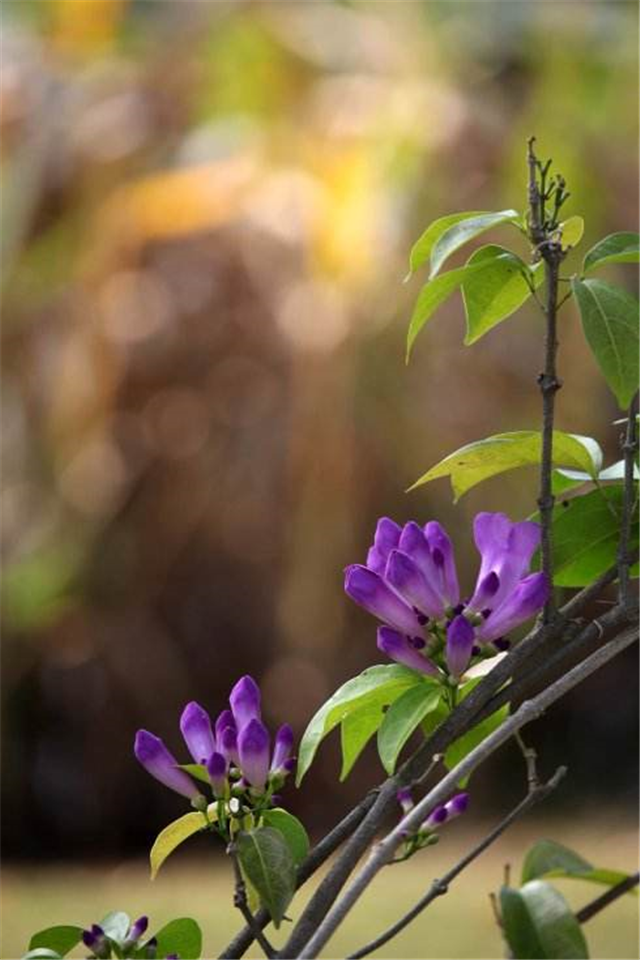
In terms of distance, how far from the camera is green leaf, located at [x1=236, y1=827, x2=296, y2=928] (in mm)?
220

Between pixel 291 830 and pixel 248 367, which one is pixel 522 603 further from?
pixel 248 367

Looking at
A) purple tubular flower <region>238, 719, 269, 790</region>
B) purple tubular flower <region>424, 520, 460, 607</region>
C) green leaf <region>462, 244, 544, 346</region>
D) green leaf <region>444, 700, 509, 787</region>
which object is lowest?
green leaf <region>444, 700, 509, 787</region>

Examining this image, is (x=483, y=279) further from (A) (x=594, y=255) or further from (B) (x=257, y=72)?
(B) (x=257, y=72)

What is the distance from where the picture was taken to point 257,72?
1.89m

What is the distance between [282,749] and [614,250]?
0.10 m

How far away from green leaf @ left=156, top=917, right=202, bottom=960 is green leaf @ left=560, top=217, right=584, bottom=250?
13cm

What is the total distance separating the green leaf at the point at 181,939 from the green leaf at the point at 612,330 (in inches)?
4.3

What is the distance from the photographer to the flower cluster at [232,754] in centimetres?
24

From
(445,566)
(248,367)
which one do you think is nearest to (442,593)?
(445,566)

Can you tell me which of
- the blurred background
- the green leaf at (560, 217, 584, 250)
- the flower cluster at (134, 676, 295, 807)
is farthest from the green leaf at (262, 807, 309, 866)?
the blurred background

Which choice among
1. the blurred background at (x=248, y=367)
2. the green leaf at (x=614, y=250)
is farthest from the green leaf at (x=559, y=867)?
the blurred background at (x=248, y=367)

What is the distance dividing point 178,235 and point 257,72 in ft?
0.76

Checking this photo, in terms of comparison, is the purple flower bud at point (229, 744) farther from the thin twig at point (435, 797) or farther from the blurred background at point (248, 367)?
the blurred background at point (248, 367)

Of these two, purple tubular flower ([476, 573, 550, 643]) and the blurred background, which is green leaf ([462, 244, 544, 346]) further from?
the blurred background
